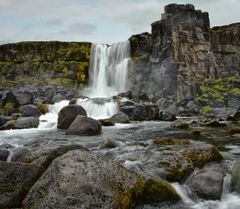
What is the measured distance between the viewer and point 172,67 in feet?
164

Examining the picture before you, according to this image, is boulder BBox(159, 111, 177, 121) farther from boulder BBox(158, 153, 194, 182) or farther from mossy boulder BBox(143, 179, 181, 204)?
mossy boulder BBox(143, 179, 181, 204)

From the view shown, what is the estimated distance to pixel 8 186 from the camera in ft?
27.4

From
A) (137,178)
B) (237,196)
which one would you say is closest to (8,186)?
(137,178)

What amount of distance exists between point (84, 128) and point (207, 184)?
14.4 m

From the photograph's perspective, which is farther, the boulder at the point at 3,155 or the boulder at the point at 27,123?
the boulder at the point at 27,123

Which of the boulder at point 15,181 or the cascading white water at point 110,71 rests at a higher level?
the cascading white water at point 110,71

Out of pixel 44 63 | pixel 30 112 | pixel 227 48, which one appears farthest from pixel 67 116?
pixel 227 48

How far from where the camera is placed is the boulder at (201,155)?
11.8 metres

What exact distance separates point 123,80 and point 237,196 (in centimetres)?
4608

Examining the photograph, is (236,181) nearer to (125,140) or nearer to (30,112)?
(125,140)

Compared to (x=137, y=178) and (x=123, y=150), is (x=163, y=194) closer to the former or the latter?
(x=137, y=178)

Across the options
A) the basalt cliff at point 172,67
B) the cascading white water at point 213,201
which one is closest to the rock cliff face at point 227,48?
the basalt cliff at point 172,67

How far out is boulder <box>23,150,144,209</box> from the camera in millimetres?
6797

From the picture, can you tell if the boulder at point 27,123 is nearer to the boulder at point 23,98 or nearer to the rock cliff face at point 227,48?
the boulder at point 23,98
